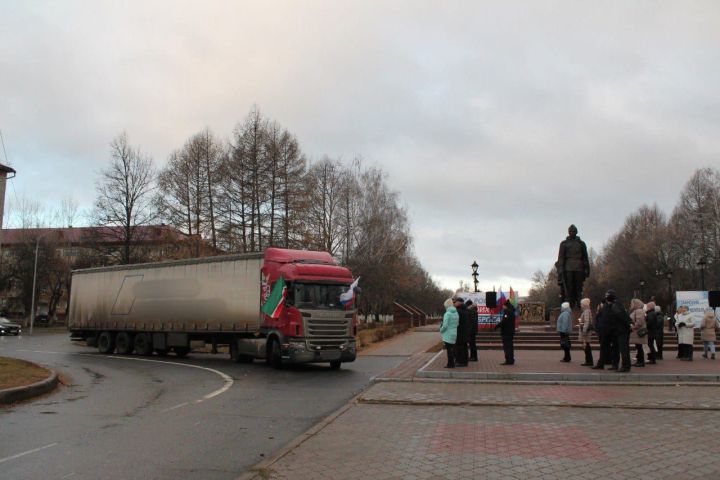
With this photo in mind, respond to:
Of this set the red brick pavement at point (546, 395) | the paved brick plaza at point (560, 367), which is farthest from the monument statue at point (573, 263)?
the red brick pavement at point (546, 395)

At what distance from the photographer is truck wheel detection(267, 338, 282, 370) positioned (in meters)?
18.6

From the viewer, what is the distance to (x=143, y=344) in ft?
82.6

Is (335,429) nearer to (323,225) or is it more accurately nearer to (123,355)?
(123,355)

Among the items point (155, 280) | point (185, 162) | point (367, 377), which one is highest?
point (185, 162)

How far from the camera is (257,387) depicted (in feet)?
45.7

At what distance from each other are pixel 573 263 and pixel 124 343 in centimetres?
1883

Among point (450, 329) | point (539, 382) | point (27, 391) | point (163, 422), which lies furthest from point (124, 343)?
point (539, 382)

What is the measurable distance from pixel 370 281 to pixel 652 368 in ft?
121

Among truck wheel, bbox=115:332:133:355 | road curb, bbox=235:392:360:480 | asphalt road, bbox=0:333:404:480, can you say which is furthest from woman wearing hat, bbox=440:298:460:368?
truck wheel, bbox=115:332:133:355

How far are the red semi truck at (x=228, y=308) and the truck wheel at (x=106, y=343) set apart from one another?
4 cm

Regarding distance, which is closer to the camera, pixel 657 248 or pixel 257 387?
pixel 257 387

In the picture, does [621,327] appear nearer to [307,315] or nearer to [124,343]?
[307,315]

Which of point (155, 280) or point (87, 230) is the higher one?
point (87, 230)

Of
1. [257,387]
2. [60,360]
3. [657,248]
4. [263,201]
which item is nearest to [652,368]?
[257,387]
